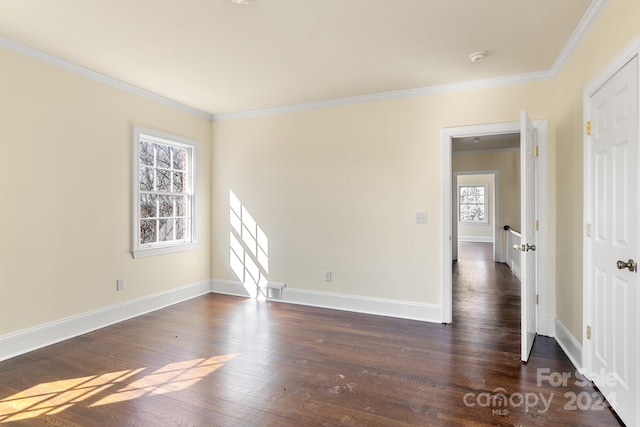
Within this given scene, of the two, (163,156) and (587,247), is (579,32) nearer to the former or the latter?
(587,247)

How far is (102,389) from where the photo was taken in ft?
7.55

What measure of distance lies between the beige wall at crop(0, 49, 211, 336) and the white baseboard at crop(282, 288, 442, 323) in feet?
5.96

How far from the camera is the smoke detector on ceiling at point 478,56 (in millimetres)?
2863

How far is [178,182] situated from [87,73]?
5.30 ft

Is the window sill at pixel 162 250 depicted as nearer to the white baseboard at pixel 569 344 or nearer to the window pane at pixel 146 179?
the window pane at pixel 146 179

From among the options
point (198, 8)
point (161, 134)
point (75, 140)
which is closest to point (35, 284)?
point (75, 140)

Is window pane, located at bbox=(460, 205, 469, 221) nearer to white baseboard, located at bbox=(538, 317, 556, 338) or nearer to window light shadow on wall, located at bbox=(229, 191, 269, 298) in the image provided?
white baseboard, located at bbox=(538, 317, 556, 338)

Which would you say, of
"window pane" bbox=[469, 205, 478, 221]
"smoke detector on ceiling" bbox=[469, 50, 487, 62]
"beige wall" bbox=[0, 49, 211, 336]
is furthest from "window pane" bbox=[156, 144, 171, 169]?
"window pane" bbox=[469, 205, 478, 221]

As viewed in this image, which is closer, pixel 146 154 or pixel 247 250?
pixel 146 154

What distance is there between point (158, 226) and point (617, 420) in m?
4.56

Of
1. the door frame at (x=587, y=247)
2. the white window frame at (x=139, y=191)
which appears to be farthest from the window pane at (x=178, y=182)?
the door frame at (x=587, y=247)

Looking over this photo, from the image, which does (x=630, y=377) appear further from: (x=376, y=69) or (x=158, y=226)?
(x=158, y=226)

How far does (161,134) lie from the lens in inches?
161

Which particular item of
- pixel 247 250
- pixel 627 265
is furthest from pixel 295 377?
pixel 247 250
